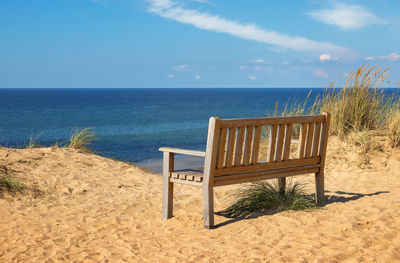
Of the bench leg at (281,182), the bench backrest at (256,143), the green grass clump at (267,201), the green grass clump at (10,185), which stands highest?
the bench backrest at (256,143)

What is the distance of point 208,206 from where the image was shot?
4.67 metres

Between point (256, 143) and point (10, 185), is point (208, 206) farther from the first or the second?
point (10, 185)

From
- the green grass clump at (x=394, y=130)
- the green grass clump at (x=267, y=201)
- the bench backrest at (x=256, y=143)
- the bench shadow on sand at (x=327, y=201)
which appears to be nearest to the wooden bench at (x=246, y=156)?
the bench backrest at (x=256, y=143)

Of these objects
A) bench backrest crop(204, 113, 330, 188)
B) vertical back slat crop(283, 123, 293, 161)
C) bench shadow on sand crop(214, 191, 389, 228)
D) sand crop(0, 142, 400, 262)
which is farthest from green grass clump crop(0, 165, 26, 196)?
vertical back slat crop(283, 123, 293, 161)

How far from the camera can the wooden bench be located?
4.52 meters

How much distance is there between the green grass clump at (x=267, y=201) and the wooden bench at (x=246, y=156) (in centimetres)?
20

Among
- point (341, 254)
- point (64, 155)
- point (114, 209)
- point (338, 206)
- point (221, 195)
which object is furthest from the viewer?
point (64, 155)

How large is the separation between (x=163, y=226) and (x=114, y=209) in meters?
1.13

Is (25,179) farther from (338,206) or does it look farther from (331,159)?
(331,159)

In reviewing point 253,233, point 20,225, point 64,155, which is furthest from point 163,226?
point 64,155

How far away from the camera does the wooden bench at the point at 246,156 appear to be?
4.52 metres

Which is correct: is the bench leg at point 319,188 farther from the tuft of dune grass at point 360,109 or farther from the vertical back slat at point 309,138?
the tuft of dune grass at point 360,109

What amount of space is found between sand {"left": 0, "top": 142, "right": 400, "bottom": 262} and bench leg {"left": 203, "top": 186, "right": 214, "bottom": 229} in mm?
92

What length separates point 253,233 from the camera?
180 inches
